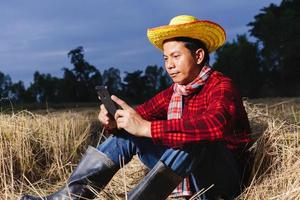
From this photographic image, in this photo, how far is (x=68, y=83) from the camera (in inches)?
973

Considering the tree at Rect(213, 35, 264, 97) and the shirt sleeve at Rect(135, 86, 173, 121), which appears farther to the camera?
the tree at Rect(213, 35, 264, 97)

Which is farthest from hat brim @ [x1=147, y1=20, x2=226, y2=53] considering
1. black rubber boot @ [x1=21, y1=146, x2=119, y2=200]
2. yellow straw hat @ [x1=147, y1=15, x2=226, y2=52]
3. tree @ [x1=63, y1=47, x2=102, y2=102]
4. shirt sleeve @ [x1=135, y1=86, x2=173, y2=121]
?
tree @ [x1=63, y1=47, x2=102, y2=102]

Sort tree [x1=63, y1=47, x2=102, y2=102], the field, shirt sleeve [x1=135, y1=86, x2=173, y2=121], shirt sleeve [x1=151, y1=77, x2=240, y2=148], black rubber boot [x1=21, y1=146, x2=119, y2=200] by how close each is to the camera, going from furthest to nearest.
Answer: tree [x1=63, y1=47, x2=102, y2=102] < shirt sleeve [x1=135, y1=86, x2=173, y2=121] < the field < black rubber boot [x1=21, y1=146, x2=119, y2=200] < shirt sleeve [x1=151, y1=77, x2=240, y2=148]

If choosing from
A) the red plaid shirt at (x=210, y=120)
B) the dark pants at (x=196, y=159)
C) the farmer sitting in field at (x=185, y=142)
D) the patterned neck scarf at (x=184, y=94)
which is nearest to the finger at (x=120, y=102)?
the farmer sitting in field at (x=185, y=142)

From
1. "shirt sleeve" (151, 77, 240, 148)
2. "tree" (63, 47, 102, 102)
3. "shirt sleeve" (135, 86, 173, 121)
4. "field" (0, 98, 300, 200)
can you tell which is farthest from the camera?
"tree" (63, 47, 102, 102)

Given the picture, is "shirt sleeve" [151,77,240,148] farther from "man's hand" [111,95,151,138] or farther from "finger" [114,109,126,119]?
"finger" [114,109,126,119]

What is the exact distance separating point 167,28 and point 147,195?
2.64 feet

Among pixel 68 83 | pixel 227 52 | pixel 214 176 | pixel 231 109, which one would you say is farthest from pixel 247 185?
pixel 227 52

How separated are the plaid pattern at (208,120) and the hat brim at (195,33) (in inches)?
7.4

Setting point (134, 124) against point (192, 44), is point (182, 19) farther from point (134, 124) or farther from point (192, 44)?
point (134, 124)

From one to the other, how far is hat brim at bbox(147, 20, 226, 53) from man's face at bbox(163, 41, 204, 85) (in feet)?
0.20

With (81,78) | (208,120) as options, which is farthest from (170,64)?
(81,78)

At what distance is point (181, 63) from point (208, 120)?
453mm

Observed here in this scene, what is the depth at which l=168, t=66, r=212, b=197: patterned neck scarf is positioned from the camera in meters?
2.82
